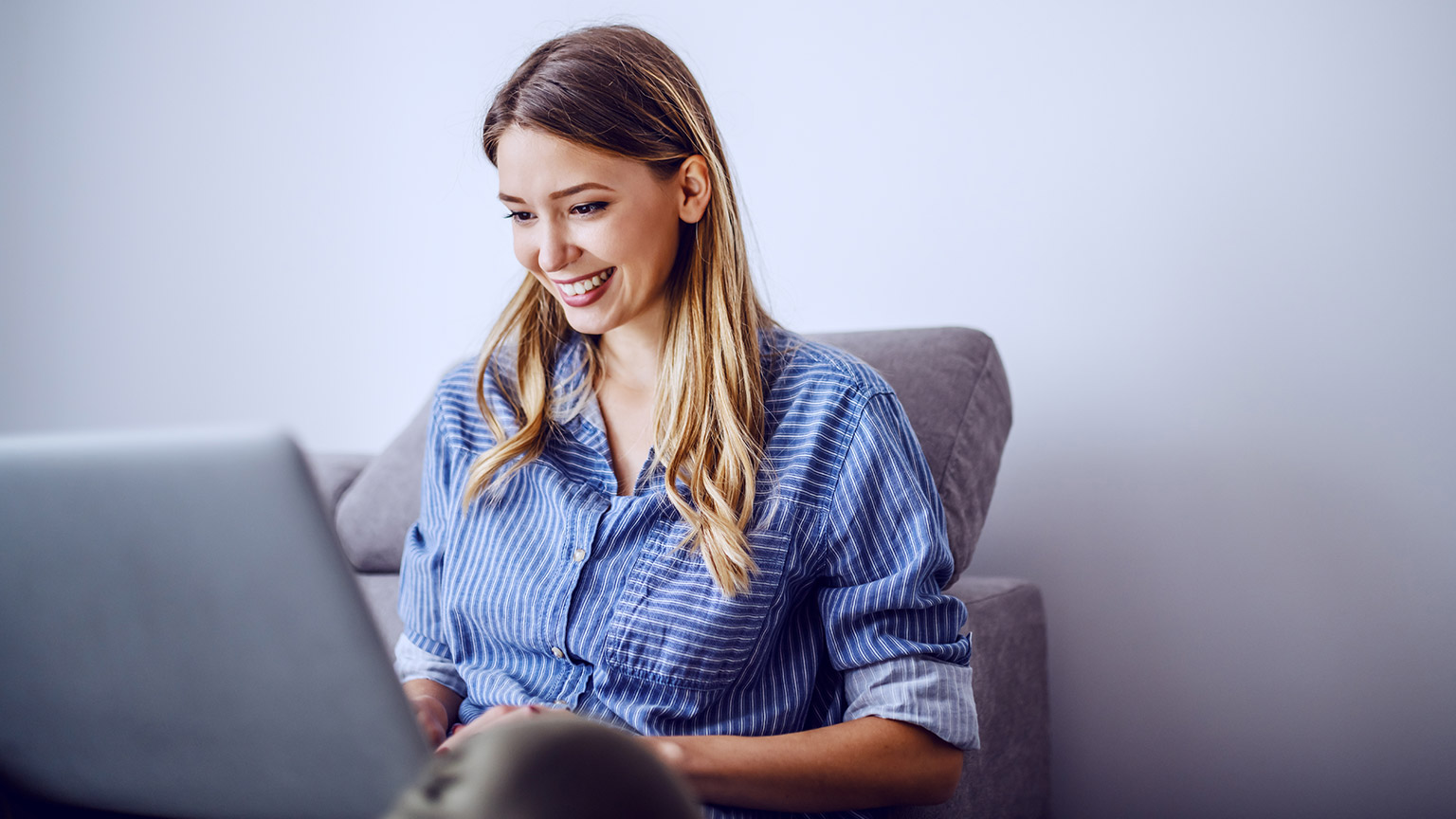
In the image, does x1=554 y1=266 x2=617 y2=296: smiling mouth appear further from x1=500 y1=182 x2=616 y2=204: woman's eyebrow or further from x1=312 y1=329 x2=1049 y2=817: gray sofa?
x1=312 y1=329 x2=1049 y2=817: gray sofa

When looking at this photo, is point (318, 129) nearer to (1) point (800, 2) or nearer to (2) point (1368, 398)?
(1) point (800, 2)

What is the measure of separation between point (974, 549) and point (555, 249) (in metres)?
0.61

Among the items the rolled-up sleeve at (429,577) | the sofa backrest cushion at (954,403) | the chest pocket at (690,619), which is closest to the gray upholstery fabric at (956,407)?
the sofa backrest cushion at (954,403)

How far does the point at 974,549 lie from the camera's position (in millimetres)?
1166

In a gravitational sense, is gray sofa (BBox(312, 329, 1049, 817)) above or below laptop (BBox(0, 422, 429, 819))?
below

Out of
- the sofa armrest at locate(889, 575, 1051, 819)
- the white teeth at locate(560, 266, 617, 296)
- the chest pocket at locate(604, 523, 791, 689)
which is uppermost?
the white teeth at locate(560, 266, 617, 296)

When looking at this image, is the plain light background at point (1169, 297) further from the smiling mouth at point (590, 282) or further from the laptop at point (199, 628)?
the laptop at point (199, 628)

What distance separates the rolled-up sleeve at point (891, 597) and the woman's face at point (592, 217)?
263mm

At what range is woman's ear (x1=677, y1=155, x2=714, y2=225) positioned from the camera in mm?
959

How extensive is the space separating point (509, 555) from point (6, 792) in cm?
45

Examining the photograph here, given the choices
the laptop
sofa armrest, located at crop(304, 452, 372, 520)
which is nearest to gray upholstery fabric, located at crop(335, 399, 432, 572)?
sofa armrest, located at crop(304, 452, 372, 520)

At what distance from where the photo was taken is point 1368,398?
1.14 m

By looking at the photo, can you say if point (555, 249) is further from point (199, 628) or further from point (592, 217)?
point (199, 628)

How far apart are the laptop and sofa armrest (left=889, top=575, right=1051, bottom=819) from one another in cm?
67
